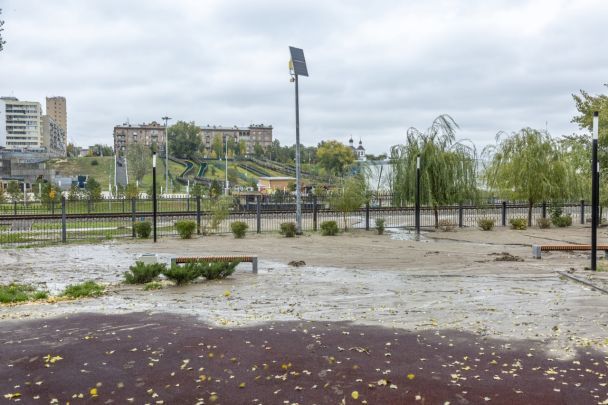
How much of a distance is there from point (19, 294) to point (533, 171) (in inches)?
1070

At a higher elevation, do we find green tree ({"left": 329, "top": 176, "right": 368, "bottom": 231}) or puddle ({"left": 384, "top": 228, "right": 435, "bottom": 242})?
green tree ({"left": 329, "top": 176, "right": 368, "bottom": 231})

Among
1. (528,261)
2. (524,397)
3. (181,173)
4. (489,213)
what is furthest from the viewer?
(181,173)

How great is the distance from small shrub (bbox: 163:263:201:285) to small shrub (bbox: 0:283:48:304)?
96.0 inches

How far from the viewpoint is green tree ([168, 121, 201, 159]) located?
513ft

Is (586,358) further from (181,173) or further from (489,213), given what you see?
(181,173)

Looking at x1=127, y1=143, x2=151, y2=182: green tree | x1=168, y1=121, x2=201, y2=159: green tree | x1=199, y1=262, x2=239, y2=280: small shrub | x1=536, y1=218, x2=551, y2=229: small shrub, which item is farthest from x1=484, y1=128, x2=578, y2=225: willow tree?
x1=168, y1=121, x2=201, y2=159: green tree

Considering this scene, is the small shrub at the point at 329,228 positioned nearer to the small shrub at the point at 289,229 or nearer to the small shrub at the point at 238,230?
the small shrub at the point at 289,229

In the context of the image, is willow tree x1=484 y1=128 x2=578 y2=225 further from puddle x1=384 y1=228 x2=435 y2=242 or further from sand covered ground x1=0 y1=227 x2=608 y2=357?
sand covered ground x1=0 y1=227 x2=608 y2=357

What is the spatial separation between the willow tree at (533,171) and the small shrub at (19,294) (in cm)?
2621

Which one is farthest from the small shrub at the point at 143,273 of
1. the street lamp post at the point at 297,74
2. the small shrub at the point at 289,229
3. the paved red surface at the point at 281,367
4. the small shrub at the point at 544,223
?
the small shrub at the point at 544,223

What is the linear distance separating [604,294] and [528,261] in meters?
5.78

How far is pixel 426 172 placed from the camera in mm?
29578

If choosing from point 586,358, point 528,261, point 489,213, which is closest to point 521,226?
point 489,213

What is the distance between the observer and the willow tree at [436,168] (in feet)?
97.1
